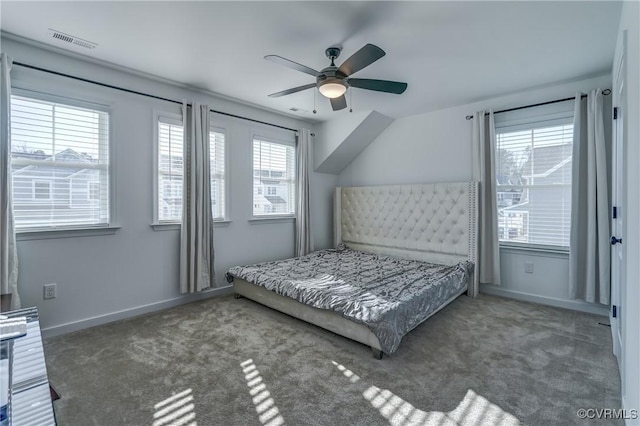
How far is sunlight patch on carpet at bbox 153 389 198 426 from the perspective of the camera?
174cm

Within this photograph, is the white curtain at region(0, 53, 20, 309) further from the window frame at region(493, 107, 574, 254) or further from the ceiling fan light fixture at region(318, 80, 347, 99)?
the window frame at region(493, 107, 574, 254)

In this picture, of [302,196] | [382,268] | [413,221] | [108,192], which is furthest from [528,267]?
[108,192]

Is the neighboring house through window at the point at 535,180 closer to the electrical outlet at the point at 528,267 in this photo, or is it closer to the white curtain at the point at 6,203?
the electrical outlet at the point at 528,267

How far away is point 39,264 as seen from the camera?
2.75 metres

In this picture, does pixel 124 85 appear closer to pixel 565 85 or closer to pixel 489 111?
pixel 489 111

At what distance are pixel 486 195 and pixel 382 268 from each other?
1663mm

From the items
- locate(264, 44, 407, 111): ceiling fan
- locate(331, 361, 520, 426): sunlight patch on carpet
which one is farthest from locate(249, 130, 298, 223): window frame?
locate(331, 361, 520, 426): sunlight patch on carpet

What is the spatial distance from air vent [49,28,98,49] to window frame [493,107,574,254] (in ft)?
14.8

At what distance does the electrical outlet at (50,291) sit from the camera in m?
2.78

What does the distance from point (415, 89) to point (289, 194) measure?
96.1 inches

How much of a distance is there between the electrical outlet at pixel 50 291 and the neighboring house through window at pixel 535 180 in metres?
5.01

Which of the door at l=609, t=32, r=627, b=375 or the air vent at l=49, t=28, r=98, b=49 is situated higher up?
the air vent at l=49, t=28, r=98, b=49

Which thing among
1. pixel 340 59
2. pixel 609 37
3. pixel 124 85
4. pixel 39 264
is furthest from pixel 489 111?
pixel 39 264

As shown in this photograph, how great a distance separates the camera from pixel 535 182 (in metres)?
3.73
